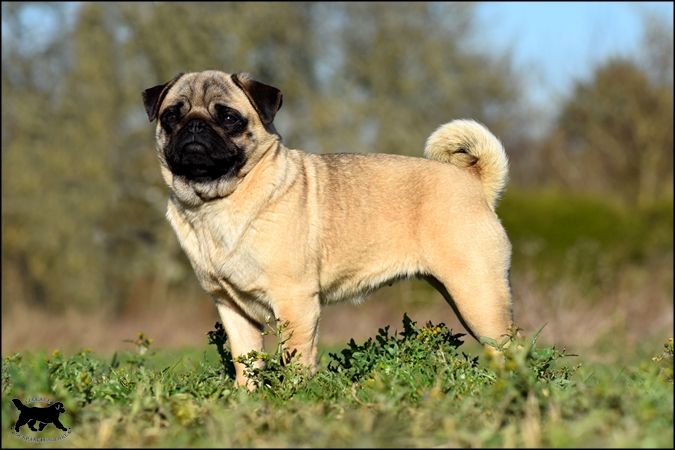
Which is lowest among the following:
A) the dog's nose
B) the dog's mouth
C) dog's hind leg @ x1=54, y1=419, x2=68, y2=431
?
dog's hind leg @ x1=54, y1=419, x2=68, y2=431

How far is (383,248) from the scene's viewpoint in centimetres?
659

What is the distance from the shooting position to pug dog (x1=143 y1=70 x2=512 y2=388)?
603 centimetres

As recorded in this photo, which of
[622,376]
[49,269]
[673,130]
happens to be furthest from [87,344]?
[673,130]

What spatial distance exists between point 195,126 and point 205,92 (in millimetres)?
360

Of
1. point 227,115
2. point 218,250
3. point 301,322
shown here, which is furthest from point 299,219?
point 227,115

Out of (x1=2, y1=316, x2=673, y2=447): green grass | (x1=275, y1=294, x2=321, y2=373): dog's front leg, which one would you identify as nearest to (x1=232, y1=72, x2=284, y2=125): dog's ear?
(x1=275, y1=294, x2=321, y2=373): dog's front leg

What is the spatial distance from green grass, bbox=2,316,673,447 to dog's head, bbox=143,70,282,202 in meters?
1.59

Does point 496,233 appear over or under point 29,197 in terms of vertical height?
under

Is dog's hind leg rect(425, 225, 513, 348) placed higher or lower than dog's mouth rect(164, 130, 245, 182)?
lower

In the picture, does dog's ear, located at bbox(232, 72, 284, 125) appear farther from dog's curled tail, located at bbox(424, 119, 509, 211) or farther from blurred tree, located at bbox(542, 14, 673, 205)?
blurred tree, located at bbox(542, 14, 673, 205)

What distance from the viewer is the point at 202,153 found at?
19.7 feet

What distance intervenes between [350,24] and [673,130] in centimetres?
940

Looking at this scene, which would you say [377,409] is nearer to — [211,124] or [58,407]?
[58,407]

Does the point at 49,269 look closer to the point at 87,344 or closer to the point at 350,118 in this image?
the point at 87,344
